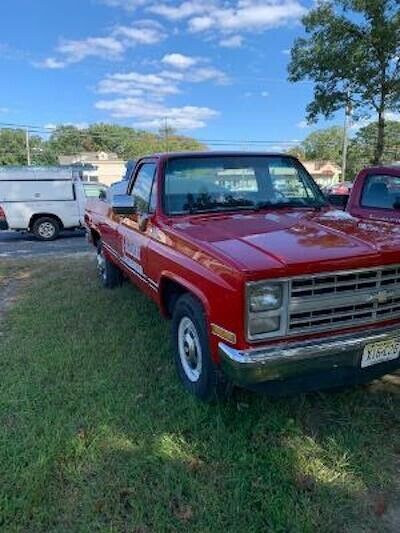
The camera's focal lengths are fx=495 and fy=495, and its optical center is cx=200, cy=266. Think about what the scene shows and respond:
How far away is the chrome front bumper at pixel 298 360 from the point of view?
2957mm

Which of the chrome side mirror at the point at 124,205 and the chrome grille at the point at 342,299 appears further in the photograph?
the chrome side mirror at the point at 124,205

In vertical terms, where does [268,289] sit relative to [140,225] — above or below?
below

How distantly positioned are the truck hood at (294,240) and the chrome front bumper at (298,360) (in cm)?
47

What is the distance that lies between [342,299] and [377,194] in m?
3.51

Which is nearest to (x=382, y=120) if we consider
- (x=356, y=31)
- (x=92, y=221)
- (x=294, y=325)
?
(x=356, y=31)

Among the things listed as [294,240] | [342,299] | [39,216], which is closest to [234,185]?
[294,240]

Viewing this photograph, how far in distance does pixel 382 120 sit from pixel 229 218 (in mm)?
14374

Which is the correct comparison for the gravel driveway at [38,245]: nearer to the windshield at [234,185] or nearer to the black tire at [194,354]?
the windshield at [234,185]

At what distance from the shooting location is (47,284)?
804cm

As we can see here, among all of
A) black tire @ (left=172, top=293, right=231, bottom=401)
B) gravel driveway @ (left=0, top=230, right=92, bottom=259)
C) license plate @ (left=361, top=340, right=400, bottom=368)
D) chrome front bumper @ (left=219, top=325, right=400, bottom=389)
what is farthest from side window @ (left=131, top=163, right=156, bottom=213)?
gravel driveway @ (left=0, top=230, right=92, bottom=259)

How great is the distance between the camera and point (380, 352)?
3.26m

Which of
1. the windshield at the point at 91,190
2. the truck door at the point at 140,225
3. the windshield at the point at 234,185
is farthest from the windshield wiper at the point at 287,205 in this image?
the windshield at the point at 91,190

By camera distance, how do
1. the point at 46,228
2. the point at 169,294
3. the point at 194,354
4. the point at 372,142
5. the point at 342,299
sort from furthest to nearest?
the point at 372,142, the point at 46,228, the point at 169,294, the point at 194,354, the point at 342,299

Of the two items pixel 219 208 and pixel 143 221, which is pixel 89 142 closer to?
pixel 143 221
